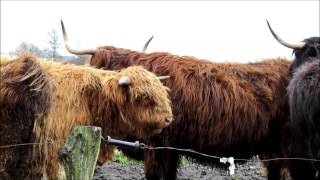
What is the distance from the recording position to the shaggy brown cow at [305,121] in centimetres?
448

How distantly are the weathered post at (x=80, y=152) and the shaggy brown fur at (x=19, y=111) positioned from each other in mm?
1284

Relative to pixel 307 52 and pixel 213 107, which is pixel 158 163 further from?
pixel 307 52

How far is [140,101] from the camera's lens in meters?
4.50

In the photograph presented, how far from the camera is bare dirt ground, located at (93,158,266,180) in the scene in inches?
261

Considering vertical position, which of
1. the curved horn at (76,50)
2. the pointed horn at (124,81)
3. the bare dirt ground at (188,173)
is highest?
the curved horn at (76,50)

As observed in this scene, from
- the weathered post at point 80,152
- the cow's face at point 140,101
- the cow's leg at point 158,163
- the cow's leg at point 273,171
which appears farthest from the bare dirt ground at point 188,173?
the weathered post at point 80,152

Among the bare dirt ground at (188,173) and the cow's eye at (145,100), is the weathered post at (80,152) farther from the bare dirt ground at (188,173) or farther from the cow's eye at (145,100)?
the bare dirt ground at (188,173)

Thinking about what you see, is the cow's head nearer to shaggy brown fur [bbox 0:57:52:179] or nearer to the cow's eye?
the cow's eye

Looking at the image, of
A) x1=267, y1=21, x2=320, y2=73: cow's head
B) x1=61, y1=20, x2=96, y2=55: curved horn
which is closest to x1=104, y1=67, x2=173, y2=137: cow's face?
x1=61, y1=20, x2=96, y2=55: curved horn

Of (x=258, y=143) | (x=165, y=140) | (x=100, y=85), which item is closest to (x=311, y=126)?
(x=258, y=143)

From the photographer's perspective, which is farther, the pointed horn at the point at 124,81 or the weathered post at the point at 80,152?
the pointed horn at the point at 124,81

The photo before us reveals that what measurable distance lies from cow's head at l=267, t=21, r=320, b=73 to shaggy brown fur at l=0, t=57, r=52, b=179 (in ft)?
8.71

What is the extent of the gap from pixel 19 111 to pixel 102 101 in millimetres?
675

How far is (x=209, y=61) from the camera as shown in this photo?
18.3 feet
